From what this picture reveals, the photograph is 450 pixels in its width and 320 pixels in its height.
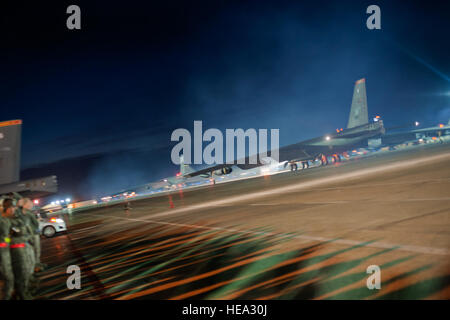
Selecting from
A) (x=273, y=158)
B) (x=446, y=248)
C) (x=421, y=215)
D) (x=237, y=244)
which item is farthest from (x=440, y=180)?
(x=273, y=158)

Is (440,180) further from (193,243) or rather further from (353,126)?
(353,126)

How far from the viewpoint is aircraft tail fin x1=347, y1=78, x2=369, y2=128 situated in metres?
40.0

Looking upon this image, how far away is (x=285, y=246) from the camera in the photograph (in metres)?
7.17

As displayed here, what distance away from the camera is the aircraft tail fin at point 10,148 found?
16891mm

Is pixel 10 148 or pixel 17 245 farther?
pixel 10 148

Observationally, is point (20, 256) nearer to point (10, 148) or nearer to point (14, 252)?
point (14, 252)

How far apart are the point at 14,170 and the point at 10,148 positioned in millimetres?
1320

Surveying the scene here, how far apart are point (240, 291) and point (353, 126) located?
139 feet

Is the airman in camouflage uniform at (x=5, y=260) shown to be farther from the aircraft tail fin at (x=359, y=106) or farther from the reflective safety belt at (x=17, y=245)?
the aircraft tail fin at (x=359, y=106)

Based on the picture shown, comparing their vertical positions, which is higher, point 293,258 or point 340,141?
point 340,141

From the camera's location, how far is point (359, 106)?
41.4 metres

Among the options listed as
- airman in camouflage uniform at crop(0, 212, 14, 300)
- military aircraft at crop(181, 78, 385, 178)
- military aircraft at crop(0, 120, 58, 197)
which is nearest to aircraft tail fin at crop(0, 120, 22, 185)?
military aircraft at crop(0, 120, 58, 197)

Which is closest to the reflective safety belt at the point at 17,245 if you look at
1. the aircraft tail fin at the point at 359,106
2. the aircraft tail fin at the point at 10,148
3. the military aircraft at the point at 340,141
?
the aircraft tail fin at the point at 10,148

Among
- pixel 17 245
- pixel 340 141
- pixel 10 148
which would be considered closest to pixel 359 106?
pixel 340 141
